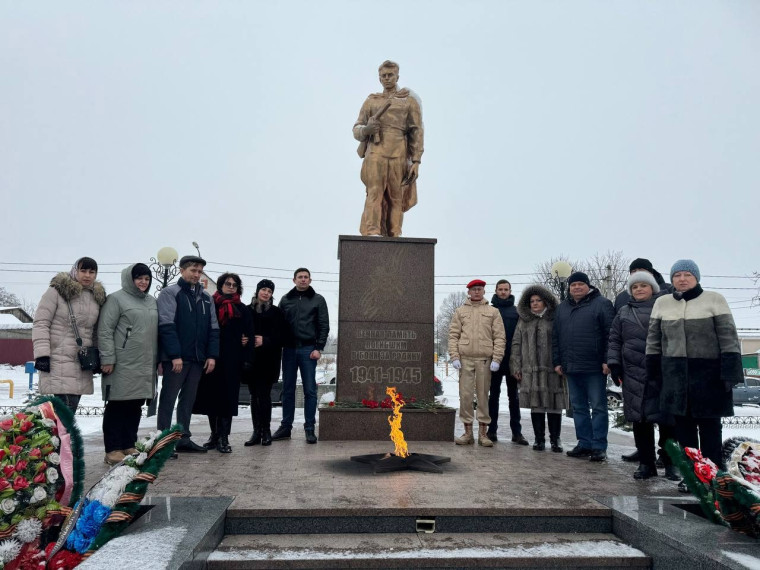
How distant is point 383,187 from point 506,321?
254 cm

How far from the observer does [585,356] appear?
5859mm

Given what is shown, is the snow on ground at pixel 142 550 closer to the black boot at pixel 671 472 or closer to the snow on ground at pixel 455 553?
the snow on ground at pixel 455 553

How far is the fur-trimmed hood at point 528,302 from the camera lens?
6.62 meters

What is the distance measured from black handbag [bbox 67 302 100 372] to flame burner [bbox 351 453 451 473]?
2.41 metres

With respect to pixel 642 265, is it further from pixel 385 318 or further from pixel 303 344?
pixel 303 344

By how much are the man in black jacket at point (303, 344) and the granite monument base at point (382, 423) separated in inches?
10.7

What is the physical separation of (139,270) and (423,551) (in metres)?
3.81

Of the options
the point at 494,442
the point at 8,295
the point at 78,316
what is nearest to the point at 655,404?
Answer: the point at 494,442

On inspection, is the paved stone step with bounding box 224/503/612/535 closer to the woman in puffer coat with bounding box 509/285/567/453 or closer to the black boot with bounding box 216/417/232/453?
the black boot with bounding box 216/417/232/453

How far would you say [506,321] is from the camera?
276 inches

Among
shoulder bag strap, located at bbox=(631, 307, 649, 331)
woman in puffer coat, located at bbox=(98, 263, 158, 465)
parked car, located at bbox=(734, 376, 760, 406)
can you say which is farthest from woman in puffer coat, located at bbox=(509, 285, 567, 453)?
parked car, located at bbox=(734, 376, 760, 406)

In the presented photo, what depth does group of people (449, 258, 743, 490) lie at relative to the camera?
4328 millimetres

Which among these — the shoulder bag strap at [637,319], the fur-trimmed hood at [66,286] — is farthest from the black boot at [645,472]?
the fur-trimmed hood at [66,286]

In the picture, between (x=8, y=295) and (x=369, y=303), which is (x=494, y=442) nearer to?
(x=369, y=303)
